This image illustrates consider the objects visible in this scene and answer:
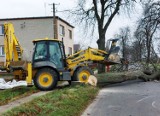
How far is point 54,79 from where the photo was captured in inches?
788

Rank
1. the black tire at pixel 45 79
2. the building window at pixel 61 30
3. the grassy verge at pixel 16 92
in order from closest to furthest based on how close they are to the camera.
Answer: the grassy verge at pixel 16 92 < the black tire at pixel 45 79 < the building window at pixel 61 30

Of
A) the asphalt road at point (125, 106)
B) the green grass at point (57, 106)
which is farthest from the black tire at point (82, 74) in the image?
the green grass at point (57, 106)

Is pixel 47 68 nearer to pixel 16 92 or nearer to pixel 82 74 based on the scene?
pixel 16 92

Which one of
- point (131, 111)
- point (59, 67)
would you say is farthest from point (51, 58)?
point (131, 111)

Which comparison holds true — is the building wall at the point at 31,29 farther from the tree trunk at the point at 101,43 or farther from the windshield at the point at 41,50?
the windshield at the point at 41,50

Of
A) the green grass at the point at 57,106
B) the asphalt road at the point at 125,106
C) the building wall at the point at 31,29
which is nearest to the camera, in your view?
the green grass at the point at 57,106

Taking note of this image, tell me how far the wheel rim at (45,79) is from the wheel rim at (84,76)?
1.85 meters

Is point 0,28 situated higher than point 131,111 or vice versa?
point 0,28

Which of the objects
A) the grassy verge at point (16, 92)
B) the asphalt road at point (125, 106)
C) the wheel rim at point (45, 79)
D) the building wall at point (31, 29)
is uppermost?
the building wall at point (31, 29)

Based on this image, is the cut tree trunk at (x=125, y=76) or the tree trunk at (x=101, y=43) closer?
the cut tree trunk at (x=125, y=76)

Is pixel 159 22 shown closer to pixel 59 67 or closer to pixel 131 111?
pixel 59 67

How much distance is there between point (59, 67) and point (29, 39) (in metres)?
32.1

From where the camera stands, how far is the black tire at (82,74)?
21.2 m

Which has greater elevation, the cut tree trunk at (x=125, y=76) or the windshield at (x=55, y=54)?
the windshield at (x=55, y=54)
